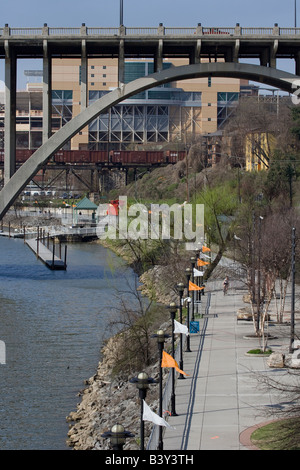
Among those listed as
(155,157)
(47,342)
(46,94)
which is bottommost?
(47,342)

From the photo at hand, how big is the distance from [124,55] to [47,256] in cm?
3052

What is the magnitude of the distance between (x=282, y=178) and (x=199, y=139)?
4872 centimetres

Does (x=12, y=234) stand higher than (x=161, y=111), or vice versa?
(x=161, y=111)

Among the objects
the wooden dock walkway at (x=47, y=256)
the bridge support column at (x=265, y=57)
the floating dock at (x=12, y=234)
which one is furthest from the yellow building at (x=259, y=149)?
the bridge support column at (x=265, y=57)

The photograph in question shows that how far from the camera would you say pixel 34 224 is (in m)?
105

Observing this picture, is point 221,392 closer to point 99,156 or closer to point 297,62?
point 297,62

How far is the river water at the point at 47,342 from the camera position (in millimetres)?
24219

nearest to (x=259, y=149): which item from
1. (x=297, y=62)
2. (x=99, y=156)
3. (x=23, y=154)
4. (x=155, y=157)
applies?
(x=297, y=62)

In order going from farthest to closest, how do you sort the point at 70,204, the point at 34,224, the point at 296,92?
1. the point at 70,204
2. the point at 34,224
3. the point at 296,92

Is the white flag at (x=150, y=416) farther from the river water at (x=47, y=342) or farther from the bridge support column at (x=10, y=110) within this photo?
the bridge support column at (x=10, y=110)

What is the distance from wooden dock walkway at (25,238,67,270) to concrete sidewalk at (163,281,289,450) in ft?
99.7

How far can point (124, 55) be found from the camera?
41.9m
